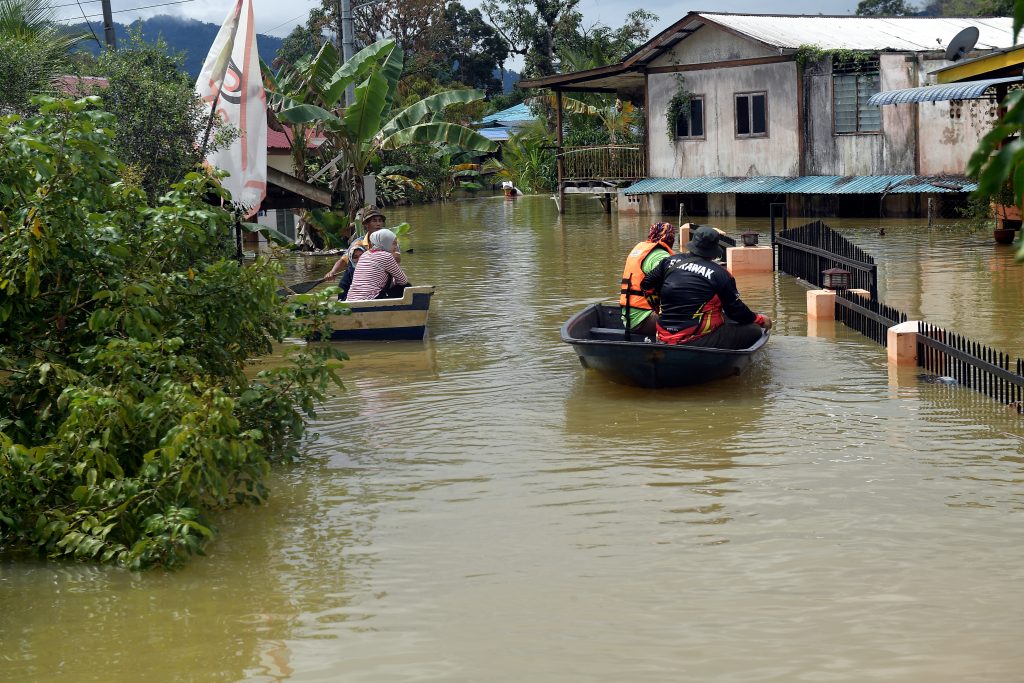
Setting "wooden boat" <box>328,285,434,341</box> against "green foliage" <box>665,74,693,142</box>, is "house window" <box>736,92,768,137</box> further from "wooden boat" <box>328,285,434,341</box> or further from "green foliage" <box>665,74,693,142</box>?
"wooden boat" <box>328,285,434,341</box>

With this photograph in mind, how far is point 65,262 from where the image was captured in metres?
8.58

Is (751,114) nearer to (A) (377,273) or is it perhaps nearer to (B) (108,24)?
(B) (108,24)

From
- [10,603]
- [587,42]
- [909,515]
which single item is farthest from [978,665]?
[587,42]

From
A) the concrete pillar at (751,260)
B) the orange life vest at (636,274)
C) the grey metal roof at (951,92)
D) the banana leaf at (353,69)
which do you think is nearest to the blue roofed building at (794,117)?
the grey metal roof at (951,92)

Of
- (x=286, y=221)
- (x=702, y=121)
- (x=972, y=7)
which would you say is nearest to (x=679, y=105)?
(x=702, y=121)

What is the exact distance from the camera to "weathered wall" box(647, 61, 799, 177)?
34.4 metres

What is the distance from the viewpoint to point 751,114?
3528 centimetres

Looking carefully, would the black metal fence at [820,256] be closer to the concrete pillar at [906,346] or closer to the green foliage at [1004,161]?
the concrete pillar at [906,346]

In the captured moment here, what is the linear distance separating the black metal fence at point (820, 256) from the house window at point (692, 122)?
15.2 metres

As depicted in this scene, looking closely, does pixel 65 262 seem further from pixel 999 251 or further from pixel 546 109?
pixel 546 109

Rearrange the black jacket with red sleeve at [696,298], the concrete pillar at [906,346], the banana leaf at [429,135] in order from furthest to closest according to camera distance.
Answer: the banana leaf at [429,135]
the concrete pillar at [906,346]
the black jacket with red sleeve at [696,298]

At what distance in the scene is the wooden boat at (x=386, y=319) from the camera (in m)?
15.7

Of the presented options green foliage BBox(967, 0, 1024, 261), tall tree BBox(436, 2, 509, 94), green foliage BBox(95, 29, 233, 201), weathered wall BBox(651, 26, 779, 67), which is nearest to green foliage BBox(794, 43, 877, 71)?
weathered wall BBox(651, 26, 779, 67)

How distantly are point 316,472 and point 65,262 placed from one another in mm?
2534
